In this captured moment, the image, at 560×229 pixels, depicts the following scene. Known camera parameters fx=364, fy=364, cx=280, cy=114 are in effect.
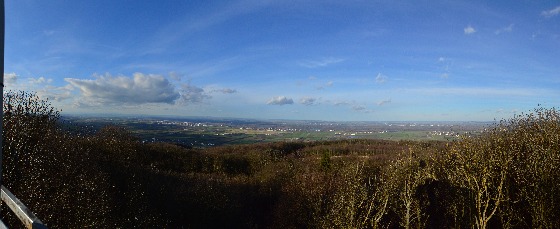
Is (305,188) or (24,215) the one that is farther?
(305,188)

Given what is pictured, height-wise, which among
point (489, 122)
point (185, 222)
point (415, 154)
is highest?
point (489, 122)

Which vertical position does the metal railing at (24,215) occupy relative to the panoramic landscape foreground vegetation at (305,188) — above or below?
above

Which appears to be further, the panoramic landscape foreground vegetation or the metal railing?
the panoramic landscape foreground vegetation

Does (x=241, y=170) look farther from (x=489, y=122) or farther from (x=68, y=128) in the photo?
(x=489, y=122)

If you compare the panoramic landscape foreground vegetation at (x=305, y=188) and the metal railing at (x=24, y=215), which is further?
the panoramic landscape foreground vegetation at (x=305, y=188)

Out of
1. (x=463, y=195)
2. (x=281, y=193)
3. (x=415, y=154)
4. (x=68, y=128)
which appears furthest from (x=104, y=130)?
(x=463, y=195)

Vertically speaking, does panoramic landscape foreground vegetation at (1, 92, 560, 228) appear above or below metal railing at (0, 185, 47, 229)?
below

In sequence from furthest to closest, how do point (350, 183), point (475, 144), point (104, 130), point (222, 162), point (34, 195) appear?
point (222, 162) < point (104, 130) < point (350, 183) < point (475, 144) < point (34, 195)

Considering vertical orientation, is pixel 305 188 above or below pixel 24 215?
below
